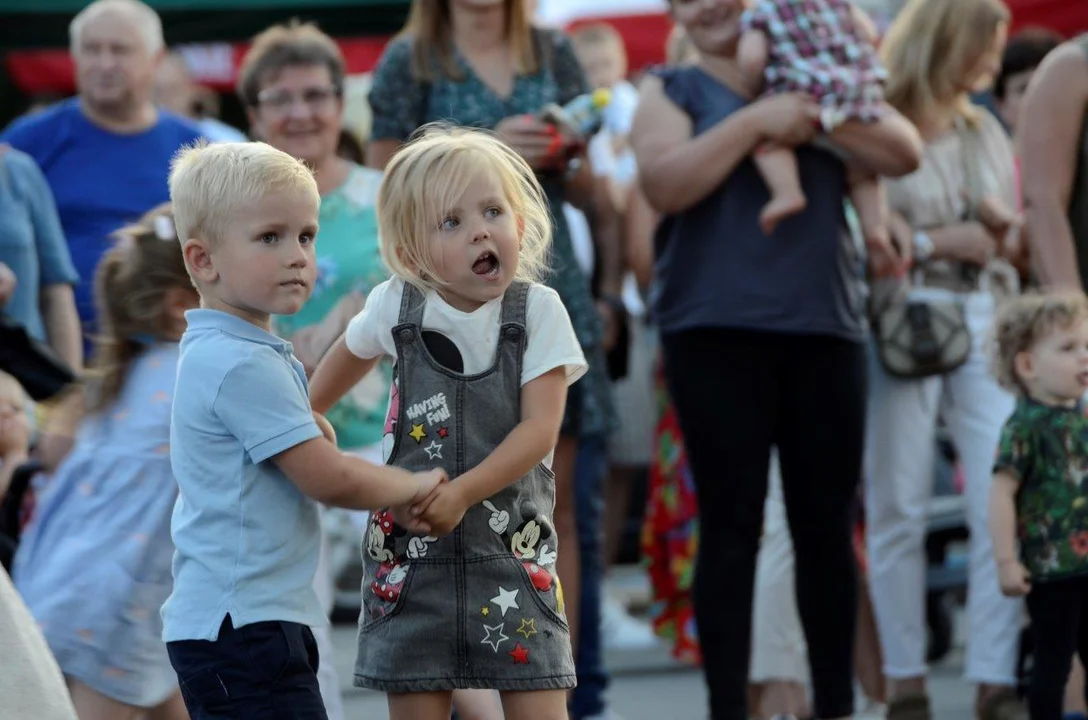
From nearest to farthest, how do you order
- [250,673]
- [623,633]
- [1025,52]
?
1. [250,673]
2. [1025,52]
3. [623,633]

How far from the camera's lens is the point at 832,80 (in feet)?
15.5

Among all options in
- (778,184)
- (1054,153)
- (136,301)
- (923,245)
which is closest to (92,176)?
(136,301)

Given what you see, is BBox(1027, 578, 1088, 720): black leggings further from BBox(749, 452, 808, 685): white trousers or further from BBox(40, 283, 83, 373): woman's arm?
BBox(40, 283, 83, 373): woman's arm

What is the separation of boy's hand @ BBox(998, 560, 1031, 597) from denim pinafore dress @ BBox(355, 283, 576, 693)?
1.67 meters

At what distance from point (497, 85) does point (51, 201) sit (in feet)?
4.73

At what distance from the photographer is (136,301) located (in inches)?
162

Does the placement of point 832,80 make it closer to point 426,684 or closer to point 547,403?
point 547,403

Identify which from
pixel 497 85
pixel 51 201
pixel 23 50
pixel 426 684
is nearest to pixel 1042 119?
pixel 497 85

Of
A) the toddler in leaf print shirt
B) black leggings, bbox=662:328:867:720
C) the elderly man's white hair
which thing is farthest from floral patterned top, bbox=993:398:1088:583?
the elderly man's white hair

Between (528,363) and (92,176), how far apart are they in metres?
2.89

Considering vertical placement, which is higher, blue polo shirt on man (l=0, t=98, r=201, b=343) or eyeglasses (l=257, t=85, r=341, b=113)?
eyeglasses (l=257, t=85, r=341, b=113)

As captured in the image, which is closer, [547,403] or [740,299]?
[547,403]

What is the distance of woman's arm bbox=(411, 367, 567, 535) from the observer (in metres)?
3.19

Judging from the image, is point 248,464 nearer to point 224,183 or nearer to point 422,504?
point 422,504
